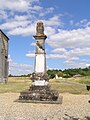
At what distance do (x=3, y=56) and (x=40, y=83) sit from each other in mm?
30599

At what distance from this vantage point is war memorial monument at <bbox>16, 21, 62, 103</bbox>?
1579cm

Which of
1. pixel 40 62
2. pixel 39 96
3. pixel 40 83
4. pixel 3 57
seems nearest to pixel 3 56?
pixel 3 57

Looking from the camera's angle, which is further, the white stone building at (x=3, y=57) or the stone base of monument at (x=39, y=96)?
the white stone building at (x=3, y=57)

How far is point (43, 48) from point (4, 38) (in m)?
33.0

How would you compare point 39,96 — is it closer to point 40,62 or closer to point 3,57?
point 40,62

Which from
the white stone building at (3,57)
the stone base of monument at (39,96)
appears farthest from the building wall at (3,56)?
the stone base of monument at (39,96)

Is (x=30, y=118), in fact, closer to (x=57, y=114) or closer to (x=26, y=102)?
(x=57, y=114)

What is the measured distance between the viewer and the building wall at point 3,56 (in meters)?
45.4

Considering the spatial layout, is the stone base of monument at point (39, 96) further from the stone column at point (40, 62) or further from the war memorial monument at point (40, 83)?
the stone column at point (40, 62)

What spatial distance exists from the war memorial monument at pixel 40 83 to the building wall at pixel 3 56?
2862cm

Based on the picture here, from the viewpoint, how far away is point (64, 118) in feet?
33.2

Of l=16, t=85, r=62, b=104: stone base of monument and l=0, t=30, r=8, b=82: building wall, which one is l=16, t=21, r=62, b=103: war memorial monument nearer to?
l=16, t=85, r=62, b=104: stone base of monument

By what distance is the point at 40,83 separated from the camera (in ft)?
55.2

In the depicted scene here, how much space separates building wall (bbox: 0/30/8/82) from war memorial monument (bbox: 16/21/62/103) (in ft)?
93.9
